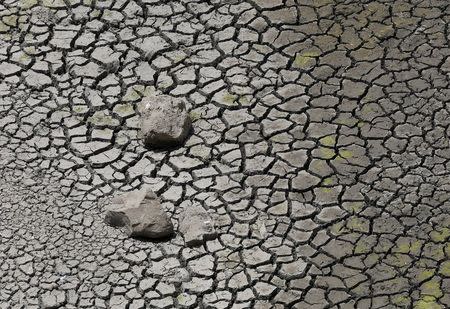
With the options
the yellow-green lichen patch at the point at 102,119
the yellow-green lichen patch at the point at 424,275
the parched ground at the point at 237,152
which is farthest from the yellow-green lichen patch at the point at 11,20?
the yellow-green lichen patch at the point at 424,275

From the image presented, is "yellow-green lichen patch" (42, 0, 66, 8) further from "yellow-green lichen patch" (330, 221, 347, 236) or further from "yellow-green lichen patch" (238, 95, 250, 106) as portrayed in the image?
"yellow-green lichen patch" (330, 221, 347, 236)

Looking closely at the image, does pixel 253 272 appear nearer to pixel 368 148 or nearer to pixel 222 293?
pixel 222 293

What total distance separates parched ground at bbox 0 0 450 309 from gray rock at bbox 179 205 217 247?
0.04 metres

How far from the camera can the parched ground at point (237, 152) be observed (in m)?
6.06

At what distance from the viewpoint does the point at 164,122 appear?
6734 millimetres

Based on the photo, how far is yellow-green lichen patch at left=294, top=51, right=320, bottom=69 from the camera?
726 cm

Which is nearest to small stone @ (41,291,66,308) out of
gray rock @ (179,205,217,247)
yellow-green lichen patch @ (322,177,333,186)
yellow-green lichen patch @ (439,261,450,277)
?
gray rock @ (179,205,217,247)

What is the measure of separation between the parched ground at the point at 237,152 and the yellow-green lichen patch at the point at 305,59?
Answer: 2cm

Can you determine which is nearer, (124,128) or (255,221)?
(255,221)

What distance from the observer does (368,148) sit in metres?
6.76

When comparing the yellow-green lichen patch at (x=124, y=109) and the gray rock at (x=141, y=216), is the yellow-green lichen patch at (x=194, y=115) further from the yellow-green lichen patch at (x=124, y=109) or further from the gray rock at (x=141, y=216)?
the gray rock at (x=141, y=216)

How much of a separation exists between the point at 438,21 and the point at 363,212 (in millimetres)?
1700

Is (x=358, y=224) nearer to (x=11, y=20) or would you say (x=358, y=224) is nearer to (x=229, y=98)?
(x=229, y=98)

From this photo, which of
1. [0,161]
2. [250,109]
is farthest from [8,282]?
[250,109]
